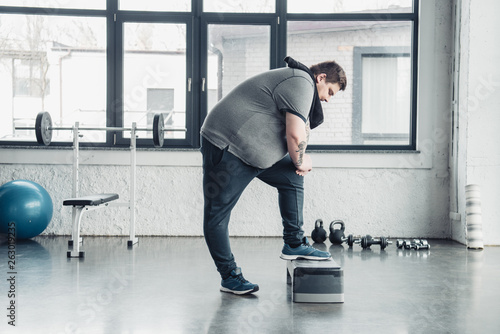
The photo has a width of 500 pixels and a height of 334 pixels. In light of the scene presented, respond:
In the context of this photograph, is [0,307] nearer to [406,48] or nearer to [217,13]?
[217,13]

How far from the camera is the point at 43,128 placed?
14.9 feet

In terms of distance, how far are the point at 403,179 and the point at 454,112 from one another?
2.53ft

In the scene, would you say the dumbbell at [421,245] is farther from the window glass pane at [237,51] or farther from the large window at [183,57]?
the window glass pane at [237,51]

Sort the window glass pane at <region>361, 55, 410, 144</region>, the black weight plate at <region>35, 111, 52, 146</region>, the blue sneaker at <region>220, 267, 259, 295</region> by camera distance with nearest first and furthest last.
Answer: the blue sneaker at <region>220, 267, 259, 295</region> < the black weight plate at <region>35, 111, 52, 146</region> < the window glass pane at <region>361, 55, 410, 144</region>

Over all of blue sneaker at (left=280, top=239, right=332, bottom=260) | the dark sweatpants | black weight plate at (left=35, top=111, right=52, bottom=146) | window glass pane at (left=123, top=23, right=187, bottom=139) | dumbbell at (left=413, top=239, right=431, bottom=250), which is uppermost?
window glass pane at (left=123, top=23, right=187, bottom=139)

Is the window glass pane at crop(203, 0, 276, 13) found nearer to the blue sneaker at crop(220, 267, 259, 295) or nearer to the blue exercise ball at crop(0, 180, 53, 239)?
the blue exercise ball at crop(0, 180, 53, 239)

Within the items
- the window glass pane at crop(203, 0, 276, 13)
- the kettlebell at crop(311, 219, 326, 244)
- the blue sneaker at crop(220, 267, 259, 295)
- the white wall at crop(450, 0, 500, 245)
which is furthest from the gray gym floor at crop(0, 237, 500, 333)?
the window glass pane at crop(203, 0, 276, 13)

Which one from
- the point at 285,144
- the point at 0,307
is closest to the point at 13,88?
the point at 0,307

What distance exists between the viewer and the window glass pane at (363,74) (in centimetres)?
534

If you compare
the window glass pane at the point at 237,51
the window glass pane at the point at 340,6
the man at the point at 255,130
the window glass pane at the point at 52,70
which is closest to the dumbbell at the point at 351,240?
the window glass pane at the point at 237,51

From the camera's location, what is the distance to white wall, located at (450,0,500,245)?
189 inches

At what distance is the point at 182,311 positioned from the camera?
2627mm

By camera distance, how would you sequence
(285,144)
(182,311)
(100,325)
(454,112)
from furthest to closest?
(454,112) → (285,144) → (182,311) → (100,325)

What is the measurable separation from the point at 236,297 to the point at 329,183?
8.47 feet
